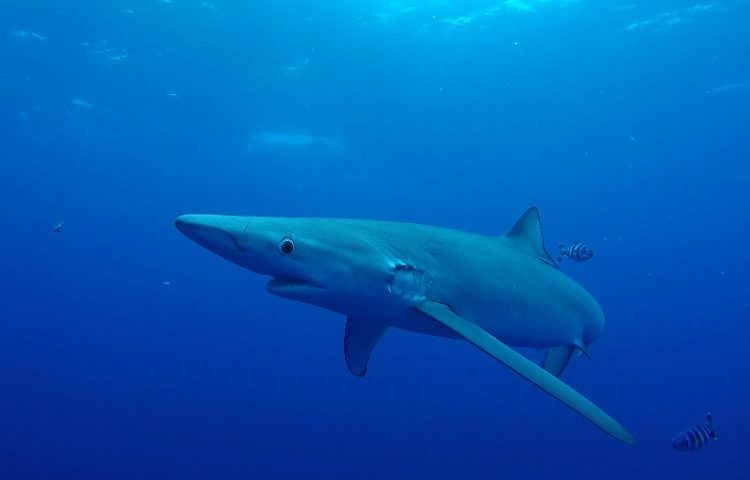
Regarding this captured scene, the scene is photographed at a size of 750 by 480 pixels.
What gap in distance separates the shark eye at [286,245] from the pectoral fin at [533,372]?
1093 millimetres

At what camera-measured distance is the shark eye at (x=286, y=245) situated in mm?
3223

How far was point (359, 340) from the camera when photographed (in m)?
4.99

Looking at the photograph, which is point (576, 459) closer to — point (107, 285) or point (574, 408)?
point (574, 408)

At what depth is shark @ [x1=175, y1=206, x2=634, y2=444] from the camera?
10.4 feet

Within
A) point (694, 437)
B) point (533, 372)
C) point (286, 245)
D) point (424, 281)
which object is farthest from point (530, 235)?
point (694, 437)

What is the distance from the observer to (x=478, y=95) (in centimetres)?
2478

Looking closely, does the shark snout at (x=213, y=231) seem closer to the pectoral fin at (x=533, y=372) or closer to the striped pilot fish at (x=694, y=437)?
the pectoral fin at (x=533, y=372)

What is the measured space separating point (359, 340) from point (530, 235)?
219 cm

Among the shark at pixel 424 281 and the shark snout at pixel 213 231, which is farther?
the shark at pixel 424 281

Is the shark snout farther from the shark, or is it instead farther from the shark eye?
the shark eye

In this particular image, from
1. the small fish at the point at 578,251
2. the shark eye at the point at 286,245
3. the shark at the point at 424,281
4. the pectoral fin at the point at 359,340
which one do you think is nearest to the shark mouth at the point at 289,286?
the shark at the point at 424,281

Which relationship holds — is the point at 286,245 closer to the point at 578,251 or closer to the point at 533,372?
the point at 533,372

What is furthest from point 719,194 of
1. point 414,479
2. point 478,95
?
point 414,479

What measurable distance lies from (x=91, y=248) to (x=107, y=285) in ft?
76.7
